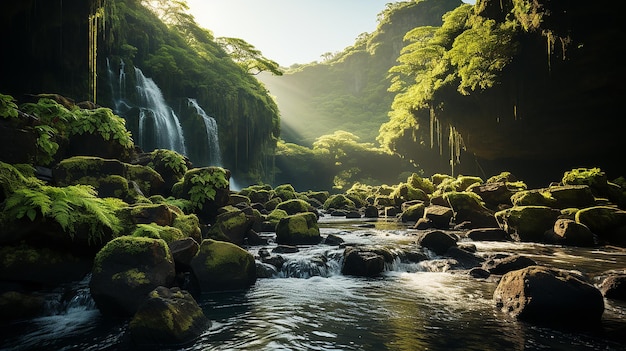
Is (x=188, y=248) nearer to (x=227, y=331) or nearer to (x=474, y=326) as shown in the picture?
(x=227, y=331)

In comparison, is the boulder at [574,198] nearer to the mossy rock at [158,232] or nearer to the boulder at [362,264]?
the boulder at [362,264]

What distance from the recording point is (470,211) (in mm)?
18469

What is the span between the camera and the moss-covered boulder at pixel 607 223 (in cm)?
1283

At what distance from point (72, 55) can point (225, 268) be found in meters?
17.8

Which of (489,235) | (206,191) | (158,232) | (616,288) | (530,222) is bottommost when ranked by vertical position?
(616,288)

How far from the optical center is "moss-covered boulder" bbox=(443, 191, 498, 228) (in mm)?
17906

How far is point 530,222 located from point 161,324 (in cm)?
1447

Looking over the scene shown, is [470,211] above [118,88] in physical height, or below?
below

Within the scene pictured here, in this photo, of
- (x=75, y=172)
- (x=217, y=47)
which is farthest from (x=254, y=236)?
(x=217, y=47)

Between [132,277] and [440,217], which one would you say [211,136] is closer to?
[440,217]

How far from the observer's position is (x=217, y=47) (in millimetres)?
44094

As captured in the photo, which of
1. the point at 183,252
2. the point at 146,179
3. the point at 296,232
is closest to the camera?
the point at 183,252

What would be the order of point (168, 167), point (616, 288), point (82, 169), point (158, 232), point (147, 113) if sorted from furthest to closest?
1. point (147, 113)
2. point (168, 167)
3. point (82, 169)
4. point (158, 232)
5. point (616, 288)

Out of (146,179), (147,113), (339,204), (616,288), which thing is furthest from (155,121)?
(616,288)
